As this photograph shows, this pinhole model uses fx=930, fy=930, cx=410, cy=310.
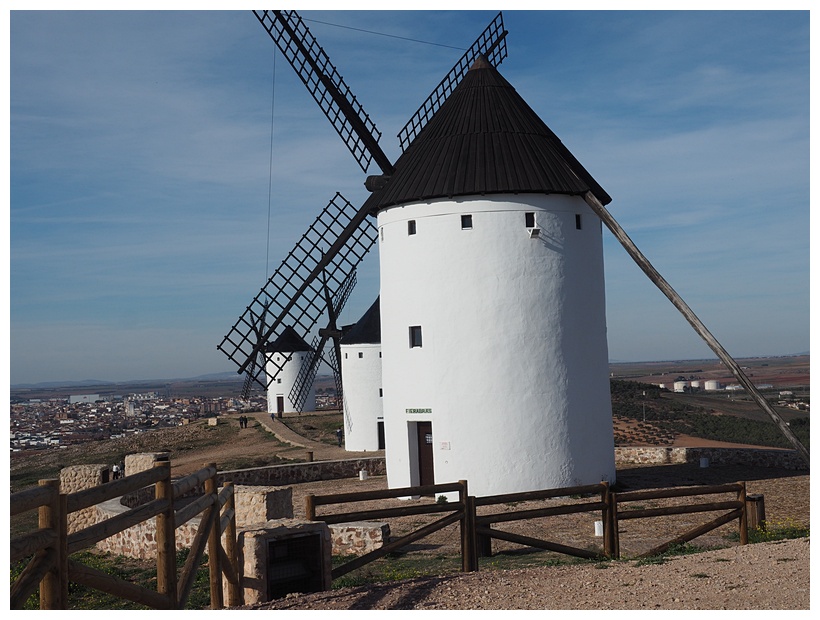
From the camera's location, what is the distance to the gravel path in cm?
768

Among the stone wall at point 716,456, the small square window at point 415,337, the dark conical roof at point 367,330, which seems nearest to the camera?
the small square window at point 415,337

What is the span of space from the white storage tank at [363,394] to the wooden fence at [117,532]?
22.2m

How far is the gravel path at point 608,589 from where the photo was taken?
768cm

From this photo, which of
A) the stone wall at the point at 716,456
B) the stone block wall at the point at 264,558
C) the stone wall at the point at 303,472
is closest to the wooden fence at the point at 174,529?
the stone block wall at the point at 264,558

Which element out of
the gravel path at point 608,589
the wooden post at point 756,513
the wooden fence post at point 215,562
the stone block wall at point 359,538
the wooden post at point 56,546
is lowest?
the stone block wall at point 359,538

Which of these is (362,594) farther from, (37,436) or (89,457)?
(37,436)

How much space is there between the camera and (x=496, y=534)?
10703mm

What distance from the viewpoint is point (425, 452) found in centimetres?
1859

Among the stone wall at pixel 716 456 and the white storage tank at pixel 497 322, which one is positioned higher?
the white storage tank at pixel 497 322

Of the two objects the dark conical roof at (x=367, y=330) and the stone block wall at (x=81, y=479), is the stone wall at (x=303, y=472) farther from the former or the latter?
the dark conical roof at (x=367, y=330)

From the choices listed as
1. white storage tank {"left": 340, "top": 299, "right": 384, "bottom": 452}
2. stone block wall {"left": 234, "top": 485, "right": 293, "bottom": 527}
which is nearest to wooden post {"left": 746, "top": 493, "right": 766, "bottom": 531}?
stone block wall {"left": 234, "top": 485, "right": 293, "bottom": 527}

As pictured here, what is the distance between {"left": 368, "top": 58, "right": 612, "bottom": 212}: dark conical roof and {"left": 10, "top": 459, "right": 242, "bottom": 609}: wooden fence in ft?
32.9

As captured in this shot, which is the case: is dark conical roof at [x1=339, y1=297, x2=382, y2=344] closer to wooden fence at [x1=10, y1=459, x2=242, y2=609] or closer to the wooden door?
the wooden door

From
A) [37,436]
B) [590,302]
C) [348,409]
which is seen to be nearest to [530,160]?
[590,302]
